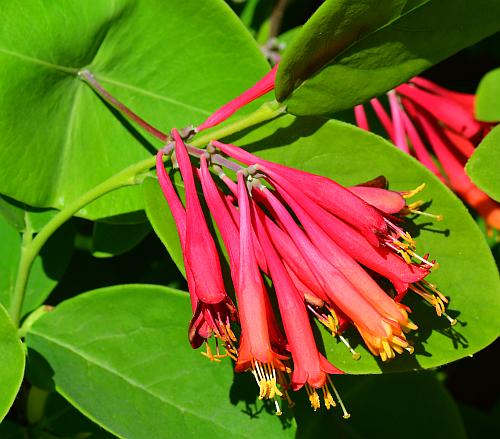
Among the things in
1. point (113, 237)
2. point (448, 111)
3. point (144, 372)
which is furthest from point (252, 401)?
point (448, 111)

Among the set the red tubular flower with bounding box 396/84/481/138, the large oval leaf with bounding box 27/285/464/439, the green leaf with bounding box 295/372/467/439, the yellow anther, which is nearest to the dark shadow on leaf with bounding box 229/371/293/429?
the large oval leaf with bounding box 27/285/464/439

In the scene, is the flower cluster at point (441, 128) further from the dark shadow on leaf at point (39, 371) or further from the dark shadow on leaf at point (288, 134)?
the dark shadow on leaf at point (39, 371)

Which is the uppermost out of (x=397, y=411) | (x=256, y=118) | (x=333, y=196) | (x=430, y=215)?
(x=256, y=118)

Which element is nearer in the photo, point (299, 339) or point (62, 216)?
point (299, 339)

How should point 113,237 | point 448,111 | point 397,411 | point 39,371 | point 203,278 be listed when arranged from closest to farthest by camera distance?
point 203,278 → point 39,371 → point 113,237 → point 448,111 → point 397,411

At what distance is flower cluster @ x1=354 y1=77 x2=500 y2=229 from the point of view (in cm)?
140

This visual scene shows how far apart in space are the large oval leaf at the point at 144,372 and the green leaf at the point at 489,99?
0.62 meters

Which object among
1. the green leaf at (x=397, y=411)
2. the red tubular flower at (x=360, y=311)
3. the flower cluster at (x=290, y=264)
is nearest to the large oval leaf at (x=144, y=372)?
the flower cluster at (x=290, y=264)

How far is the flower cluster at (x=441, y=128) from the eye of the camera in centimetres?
140

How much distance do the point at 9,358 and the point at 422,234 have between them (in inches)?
21.7

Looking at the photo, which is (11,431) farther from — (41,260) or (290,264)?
(290,264)

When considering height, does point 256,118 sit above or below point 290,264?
above

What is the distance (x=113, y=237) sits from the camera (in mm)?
1303

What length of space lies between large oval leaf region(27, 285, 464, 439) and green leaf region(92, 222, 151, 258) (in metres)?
0.15
